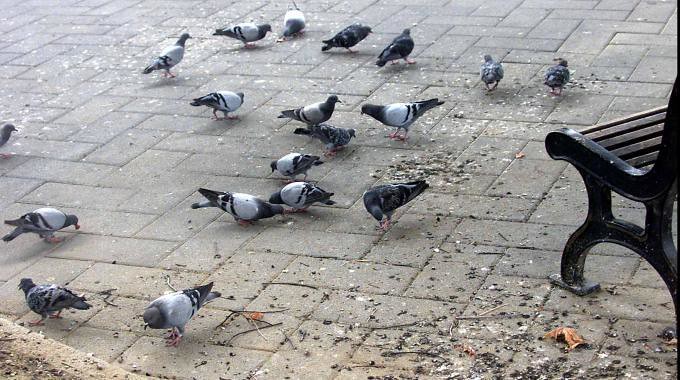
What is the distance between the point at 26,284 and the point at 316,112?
104 inches

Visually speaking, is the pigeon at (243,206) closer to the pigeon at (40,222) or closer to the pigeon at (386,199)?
the pigeon at (386,199)

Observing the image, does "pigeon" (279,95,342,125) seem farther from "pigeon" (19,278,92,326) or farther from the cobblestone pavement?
"pigeon" (19,278,92,326)

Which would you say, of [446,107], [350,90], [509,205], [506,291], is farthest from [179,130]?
[506,291]

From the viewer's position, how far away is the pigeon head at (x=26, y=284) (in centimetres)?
497

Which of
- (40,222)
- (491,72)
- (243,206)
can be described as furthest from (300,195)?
(491,72)

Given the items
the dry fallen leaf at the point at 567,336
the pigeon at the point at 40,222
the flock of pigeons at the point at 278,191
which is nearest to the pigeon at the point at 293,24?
the flock of pigeons at the point at 278,191

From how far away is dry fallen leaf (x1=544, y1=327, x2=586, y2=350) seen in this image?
4320 mm

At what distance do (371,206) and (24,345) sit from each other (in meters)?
1.96

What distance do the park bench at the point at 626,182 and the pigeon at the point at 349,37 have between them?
13.3 ft

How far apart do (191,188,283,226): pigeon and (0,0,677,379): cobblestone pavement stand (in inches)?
4.2

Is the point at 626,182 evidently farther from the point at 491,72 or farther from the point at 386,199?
the point at 491,72

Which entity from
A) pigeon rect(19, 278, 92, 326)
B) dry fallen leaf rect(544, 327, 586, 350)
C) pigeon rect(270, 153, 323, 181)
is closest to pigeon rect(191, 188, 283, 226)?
pigeon rect(270, 153, 323, 181)

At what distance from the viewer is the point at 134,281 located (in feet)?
17.4

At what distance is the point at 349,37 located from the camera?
8711 mm
